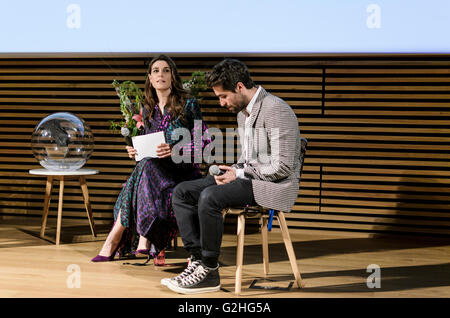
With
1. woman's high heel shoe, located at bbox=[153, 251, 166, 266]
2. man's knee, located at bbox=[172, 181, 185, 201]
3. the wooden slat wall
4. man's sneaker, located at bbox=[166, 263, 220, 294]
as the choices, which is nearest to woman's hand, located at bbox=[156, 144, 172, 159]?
man's knee, located at bbox=[172, 181, 185, 201]

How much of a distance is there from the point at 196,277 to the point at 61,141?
6.34 ft

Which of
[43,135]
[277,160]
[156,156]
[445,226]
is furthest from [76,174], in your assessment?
[445,226]

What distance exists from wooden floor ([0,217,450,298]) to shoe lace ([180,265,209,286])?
0.30 feet

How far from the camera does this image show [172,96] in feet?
12.8

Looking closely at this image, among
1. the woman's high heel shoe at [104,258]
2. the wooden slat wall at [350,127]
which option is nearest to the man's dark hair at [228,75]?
the woman's high heel shoe at [104,258]

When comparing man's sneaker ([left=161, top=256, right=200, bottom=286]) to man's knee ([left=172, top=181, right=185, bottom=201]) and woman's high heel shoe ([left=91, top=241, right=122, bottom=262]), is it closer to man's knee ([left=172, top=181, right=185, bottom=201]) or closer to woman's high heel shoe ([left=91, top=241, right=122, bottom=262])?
man's knee ([left=172, top=181, right=185, bottom=201])

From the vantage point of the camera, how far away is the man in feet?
10.00

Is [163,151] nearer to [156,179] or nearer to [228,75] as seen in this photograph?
[156,179]

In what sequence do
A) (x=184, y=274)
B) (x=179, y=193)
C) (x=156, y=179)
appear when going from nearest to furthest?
(x=184, y=274) < (x=179, y=193) < (x=156, y=179)

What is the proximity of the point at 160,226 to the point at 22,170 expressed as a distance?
104 inches

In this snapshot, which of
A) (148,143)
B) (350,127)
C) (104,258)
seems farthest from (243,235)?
(350,127)

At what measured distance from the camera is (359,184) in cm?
503

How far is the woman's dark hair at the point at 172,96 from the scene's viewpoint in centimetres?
385
